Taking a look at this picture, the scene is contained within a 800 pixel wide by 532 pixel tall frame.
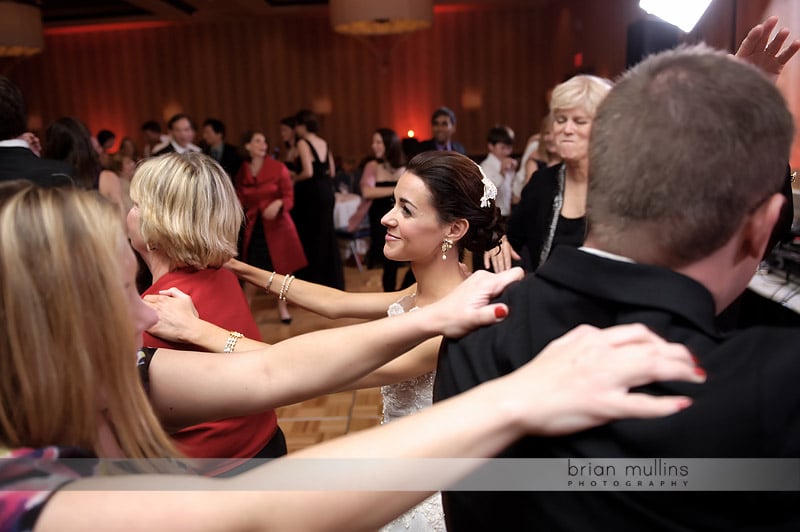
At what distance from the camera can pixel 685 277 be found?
0.76 metres

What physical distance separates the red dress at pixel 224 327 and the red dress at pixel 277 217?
3.66 metres

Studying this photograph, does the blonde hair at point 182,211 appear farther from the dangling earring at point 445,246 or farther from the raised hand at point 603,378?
the raised hand at point 603,378

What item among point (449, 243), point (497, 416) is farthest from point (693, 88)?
point (449, 243)

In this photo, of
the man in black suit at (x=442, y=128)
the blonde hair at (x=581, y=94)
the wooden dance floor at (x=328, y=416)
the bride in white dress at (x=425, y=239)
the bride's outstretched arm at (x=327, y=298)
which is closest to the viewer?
the bride in white dress at (x=425, y=239)

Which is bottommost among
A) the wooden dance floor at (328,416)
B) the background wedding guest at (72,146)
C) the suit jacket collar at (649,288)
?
the wooden dance floor at (328,416)

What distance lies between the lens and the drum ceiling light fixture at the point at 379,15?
8.04 m

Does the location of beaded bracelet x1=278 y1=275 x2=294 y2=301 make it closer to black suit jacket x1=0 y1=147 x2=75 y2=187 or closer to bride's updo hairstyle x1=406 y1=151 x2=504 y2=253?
bride's updo hairstyle x1=406 y1=151 x2=504 y2=253

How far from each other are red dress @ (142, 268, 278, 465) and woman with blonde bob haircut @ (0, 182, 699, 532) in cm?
66

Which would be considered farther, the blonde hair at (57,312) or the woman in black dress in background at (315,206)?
the woman in black dress in background at (315,206)

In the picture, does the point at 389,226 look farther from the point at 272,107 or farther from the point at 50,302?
the point at 272,107

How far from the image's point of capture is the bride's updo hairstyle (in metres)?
1.95

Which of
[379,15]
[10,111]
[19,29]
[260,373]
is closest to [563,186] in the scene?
[260,373]

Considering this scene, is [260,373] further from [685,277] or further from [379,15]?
[379,15]

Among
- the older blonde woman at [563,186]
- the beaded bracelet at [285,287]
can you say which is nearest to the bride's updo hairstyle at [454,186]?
the beaded bracelet at [285,287]
